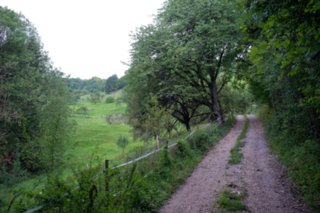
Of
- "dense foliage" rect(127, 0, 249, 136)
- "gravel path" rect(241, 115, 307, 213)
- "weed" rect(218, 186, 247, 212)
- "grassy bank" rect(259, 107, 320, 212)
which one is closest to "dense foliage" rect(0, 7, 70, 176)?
"dense foliage" rect(127, 0, 249, 136)

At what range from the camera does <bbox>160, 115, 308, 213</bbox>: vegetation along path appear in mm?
6430

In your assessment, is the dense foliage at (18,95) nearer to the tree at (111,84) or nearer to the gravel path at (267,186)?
the gravel path at (267,186)

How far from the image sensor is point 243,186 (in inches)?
307

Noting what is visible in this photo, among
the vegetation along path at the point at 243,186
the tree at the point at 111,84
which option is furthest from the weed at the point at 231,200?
the tree at the point at 111,84

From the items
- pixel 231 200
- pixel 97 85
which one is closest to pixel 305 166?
pixel 231 200

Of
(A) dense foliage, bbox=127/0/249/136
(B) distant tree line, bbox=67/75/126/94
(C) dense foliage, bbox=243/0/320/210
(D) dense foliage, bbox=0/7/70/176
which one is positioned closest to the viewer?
(C) dense foliage, bbox=243/0/320/210

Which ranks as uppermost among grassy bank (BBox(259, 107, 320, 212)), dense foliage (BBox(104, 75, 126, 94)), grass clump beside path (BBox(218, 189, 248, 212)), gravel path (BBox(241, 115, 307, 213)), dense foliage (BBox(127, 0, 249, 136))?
dense foliage (BBox(104, 75, 126, 94))

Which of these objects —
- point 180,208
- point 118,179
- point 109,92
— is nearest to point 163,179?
point 180,208

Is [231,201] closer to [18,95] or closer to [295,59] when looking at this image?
[295,59]

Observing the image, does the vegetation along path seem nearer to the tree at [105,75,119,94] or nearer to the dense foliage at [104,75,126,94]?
the dense foliage at [104,75,126,94]

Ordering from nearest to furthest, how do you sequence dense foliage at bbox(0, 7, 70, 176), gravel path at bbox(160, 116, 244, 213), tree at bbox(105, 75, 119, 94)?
gravel path at bbox(160, 116, 244, 213), dense foliage at bbox(0, 7, 70, 176), tree at bbox(105, 75, 119, 94)

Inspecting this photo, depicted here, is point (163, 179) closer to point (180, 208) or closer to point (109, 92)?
point (180, 208)

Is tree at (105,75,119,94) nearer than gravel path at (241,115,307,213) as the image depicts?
No

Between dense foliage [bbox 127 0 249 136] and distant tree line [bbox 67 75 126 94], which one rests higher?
distant tree line [bbox 67 75 126 94]
